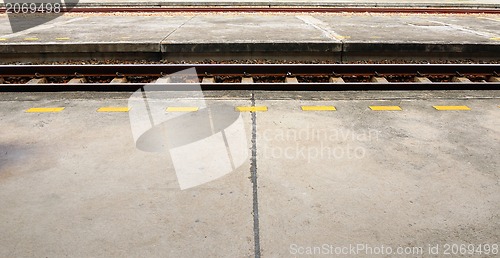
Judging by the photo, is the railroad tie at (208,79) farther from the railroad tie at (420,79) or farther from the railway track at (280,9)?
the railway track at (280,9)

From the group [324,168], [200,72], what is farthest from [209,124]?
[200,72]

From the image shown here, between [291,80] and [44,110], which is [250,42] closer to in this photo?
[291,80]

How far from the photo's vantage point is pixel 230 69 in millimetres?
7812

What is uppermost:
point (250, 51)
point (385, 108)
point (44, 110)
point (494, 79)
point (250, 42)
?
point (250, 42)

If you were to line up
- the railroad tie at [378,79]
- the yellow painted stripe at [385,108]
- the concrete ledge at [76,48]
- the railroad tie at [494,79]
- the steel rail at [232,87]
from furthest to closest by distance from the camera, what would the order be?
the concrete ledge at [76,48], the railroad tie at [494,79], the railroad tie at [378,79], the steel rail at [232,87], the yellow painted stripe at [385,108]

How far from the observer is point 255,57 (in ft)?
29.6

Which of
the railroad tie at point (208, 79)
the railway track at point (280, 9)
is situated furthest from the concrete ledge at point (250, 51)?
the railway track at point (280, 9)

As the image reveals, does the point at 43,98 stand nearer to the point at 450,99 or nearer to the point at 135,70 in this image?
the point at 135,70

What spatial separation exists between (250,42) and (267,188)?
216 inches

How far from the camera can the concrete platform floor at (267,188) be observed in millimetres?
3279

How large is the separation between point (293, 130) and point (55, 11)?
1485 cm

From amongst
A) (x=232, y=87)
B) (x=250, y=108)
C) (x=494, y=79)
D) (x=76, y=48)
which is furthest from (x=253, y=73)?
(x=494, y=79)

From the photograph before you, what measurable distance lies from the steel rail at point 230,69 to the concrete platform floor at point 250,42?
1127 mm

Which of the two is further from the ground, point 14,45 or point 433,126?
point 14,45
